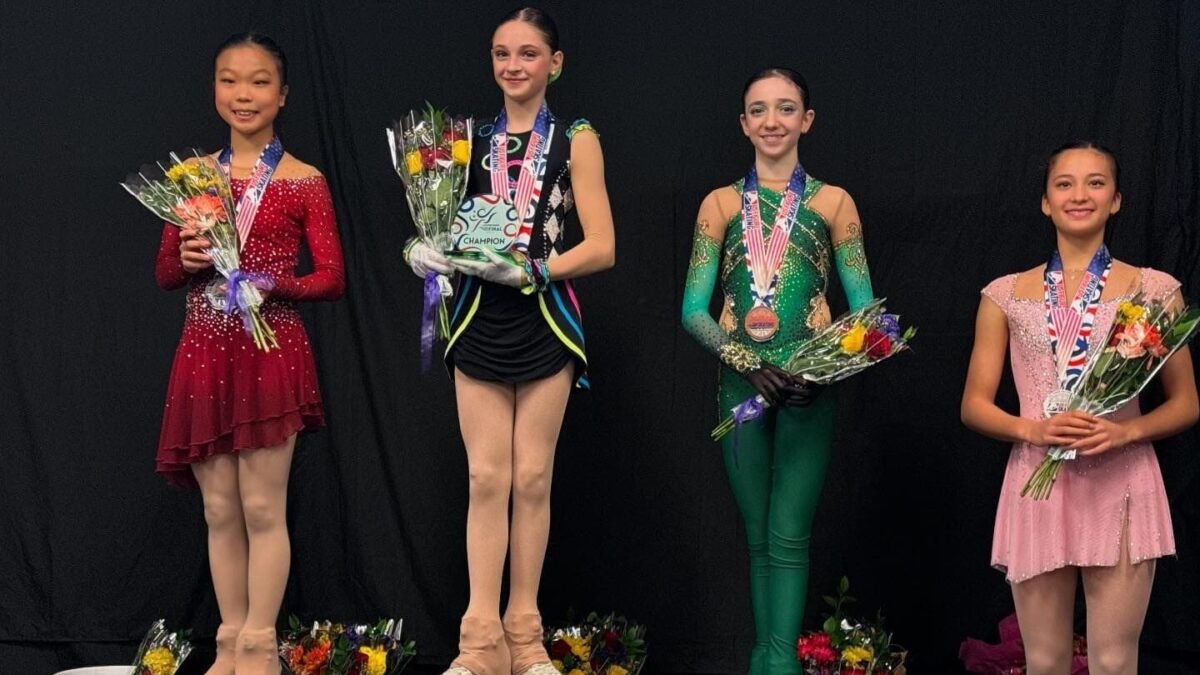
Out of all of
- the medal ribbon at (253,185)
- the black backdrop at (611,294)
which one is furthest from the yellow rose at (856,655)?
the medal ribbon at (253,185)

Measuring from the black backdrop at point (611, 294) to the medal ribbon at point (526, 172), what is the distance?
1.09 m

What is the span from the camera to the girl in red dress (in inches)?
151

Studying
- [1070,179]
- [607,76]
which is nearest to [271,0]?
[607,76]

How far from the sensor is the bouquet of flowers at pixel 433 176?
366 cm

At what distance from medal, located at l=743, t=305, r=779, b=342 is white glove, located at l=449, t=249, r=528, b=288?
2.17ft

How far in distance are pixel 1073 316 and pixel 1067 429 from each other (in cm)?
31

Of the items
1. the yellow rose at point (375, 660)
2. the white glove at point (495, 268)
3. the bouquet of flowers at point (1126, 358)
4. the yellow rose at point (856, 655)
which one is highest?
the white glove at point (495, 268)

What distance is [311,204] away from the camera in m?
3.93

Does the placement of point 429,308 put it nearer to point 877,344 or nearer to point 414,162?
point 414,162

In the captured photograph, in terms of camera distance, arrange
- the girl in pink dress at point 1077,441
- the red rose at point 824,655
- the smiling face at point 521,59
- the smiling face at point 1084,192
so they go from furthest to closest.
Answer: the red rose at point 824,655
the smiling face at point 521,59
the smiling face at point 1084,192
the girl in pink dress at point 1077,441

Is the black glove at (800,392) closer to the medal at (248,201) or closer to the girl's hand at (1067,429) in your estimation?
the girl's hand at (1067,429)

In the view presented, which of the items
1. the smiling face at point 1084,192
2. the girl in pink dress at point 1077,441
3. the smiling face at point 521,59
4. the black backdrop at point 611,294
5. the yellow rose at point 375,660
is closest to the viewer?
the girl in pink dress at point 1077,441

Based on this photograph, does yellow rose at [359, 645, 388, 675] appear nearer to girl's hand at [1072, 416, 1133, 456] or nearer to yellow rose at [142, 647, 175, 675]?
yellow rose at [142, 647, 175, 675]

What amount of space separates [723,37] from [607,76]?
0.38 metres
